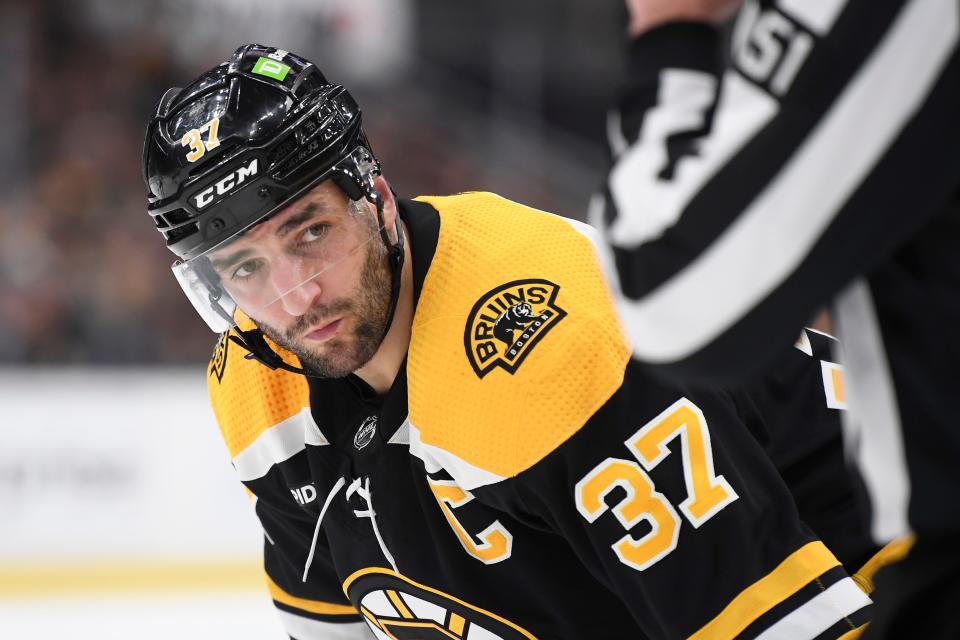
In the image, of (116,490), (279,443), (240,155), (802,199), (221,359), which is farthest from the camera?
(116,490)

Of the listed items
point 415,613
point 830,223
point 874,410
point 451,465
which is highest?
point 830,223

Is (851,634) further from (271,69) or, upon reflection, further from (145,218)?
(145,218)

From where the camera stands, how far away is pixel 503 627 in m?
1.64

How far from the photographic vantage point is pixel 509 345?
144 cm

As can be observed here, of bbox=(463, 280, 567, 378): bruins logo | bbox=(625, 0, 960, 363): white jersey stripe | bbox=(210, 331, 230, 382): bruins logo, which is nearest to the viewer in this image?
bbox=(625, 0, 960, 363): white jersey stripe

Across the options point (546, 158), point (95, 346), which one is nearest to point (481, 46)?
point (546, 158)

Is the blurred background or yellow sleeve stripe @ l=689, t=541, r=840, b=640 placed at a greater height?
yellow sleeve stripe @ l=689, t=541, r=840, b=640

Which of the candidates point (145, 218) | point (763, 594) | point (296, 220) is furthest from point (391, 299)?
point (145, 218)

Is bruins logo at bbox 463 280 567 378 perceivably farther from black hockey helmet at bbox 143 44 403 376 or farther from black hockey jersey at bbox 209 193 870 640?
black hockey helmet at bbox 143 44 403 376

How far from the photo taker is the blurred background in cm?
439

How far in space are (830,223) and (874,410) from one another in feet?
0.47

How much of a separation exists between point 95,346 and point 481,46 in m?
3.59

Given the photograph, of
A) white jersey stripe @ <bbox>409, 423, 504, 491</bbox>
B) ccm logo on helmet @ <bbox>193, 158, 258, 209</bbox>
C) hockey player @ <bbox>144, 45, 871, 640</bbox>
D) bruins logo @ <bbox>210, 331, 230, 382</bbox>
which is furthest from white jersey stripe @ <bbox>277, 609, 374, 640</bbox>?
ccm logo on helmet @ <bbox>193, 158, 258, 209</bbox>

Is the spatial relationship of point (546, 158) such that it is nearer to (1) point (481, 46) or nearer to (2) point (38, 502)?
Answer: (1) point (481, 46)
